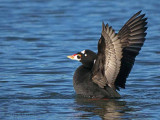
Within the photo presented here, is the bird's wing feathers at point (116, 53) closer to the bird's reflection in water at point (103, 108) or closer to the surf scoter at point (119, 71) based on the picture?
the surf scoter at point (119, 71)

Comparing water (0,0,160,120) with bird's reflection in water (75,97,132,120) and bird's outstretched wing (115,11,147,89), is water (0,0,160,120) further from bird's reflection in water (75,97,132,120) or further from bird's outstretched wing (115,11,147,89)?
bird's outstretched wing (115,11,147,89)

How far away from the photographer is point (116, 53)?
9.16 meters

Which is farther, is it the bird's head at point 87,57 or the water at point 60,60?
the bird's head at point 87,57

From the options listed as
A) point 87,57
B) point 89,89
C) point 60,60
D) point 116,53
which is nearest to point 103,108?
point 89,89

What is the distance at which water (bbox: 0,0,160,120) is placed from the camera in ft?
29.6

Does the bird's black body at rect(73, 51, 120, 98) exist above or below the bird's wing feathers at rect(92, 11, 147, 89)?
below

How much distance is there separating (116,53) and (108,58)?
0.16 m

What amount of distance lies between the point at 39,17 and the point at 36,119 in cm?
1259

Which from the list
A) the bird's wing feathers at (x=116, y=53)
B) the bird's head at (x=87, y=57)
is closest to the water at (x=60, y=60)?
the bird's wing feathers at (x=116, y=53)

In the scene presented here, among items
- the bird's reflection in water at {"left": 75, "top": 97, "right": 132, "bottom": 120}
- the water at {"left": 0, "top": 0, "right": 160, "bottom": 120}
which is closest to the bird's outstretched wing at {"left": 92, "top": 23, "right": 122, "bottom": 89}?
the bird's reflection in water at {"left": 75, "top": 97, "right": 132, "bottom": 120}

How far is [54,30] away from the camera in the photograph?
18094 mm

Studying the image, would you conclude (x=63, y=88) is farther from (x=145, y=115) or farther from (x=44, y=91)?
(x=145, y=115)

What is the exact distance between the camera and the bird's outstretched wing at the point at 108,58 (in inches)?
355

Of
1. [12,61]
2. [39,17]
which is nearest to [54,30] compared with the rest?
[39,17]
